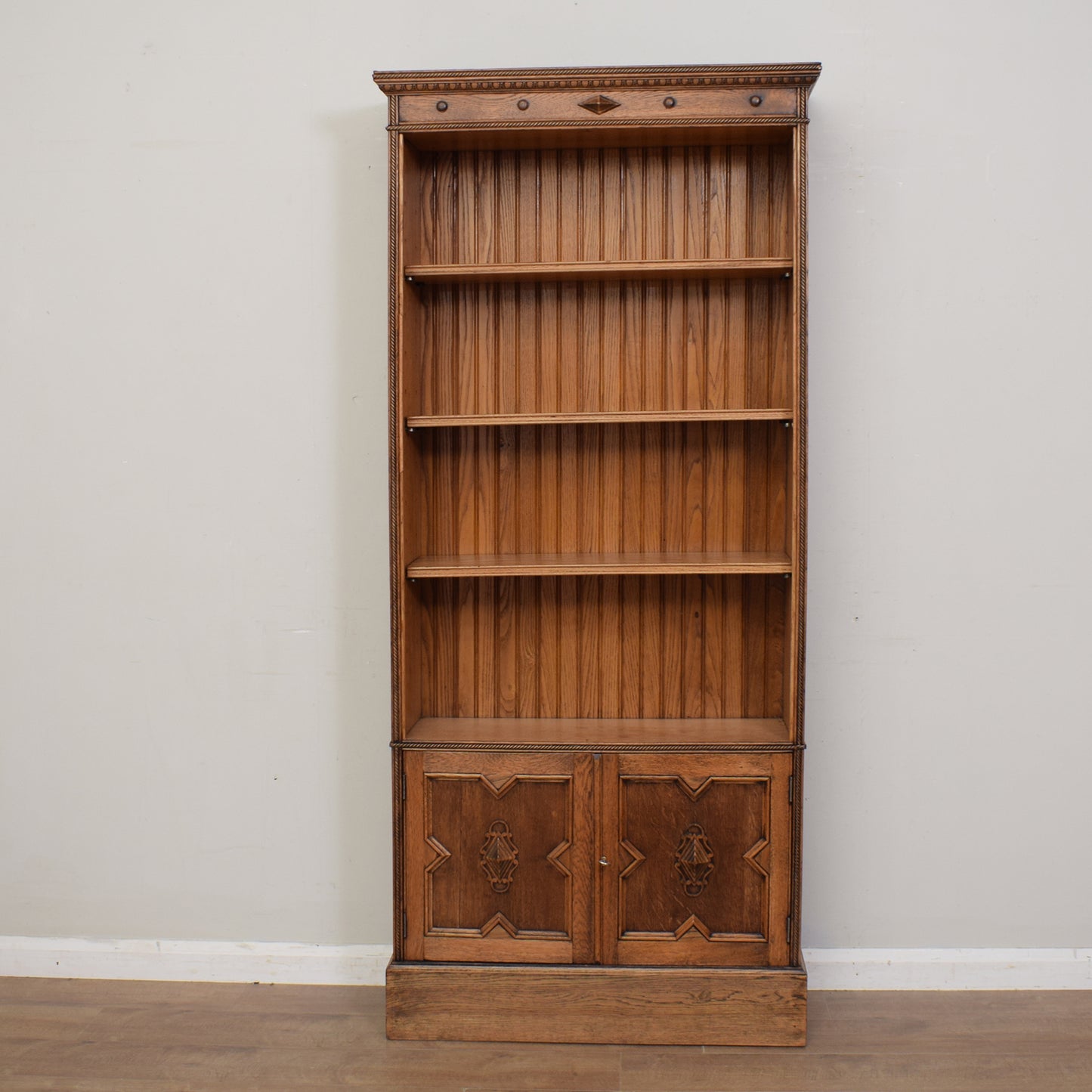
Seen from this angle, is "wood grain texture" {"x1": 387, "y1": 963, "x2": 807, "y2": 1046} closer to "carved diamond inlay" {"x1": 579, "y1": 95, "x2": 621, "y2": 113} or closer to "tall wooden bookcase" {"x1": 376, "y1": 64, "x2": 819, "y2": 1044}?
"tall wooden bookcase" {"x1": 376, "y1": 64, "x2": 819, "y2": 1044}

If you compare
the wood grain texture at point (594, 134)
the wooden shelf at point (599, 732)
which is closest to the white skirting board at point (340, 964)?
the wooden shelf at point (599, 732)

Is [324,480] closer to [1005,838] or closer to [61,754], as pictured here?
[61,754]

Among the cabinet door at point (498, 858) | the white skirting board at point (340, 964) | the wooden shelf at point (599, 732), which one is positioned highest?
the wooden shelf at point (599, 732)

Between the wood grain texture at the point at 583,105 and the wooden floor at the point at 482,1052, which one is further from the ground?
the wood grain texture at the point at 583,105

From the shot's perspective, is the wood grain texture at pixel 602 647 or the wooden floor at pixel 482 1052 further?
the wood grain texture at pixel 602 647

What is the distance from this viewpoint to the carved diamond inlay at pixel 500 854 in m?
2.49

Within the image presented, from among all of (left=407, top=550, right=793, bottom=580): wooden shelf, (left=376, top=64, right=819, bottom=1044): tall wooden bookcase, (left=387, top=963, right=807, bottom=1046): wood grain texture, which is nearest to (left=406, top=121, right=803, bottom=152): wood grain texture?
(left=376, top=64, right=819, bottom=1044): tall wooden bookcase

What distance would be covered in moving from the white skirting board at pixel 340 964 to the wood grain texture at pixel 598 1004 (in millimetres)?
318

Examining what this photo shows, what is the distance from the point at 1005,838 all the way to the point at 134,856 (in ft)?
8.33

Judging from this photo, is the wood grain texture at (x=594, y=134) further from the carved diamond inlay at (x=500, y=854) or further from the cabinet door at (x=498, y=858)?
the carved diamond inlay at (x=500, y=854)

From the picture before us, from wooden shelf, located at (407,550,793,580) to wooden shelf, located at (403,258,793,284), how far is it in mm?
737

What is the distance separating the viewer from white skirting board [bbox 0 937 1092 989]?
2711 mm

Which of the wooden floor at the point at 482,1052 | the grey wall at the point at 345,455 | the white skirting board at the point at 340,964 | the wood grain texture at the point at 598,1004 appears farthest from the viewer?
the white skirting board at the point at 340,964

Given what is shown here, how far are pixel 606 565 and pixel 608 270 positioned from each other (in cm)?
75
